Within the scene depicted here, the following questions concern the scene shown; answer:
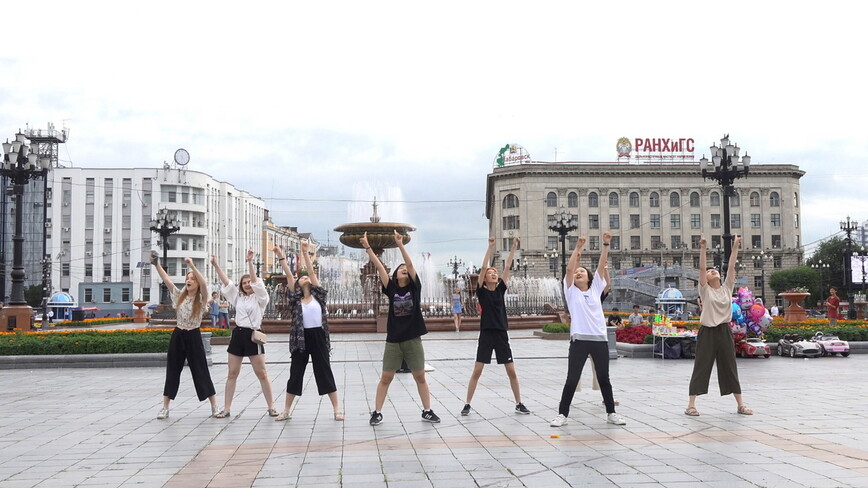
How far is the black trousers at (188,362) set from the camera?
29.3ft

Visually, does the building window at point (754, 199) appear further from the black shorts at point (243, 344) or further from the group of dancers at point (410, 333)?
the black shorts at point (243, 344)

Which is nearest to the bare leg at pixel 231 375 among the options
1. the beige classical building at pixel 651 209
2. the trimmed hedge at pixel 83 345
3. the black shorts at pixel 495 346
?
the black shorts at pixel 495 346

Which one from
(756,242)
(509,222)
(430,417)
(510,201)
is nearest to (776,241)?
(756,242)

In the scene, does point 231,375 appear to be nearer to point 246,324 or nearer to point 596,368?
point 246,324

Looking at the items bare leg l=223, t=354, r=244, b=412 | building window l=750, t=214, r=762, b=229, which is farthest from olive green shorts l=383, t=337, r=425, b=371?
→ building window l=750, t=214, r=762, b=229

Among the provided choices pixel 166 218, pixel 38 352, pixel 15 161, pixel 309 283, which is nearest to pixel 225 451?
pixel 309 283

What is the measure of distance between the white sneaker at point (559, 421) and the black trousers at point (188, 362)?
3.93 meters

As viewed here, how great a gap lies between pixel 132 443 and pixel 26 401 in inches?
170

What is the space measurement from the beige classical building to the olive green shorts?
269 ft

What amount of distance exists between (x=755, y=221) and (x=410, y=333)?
92.5m

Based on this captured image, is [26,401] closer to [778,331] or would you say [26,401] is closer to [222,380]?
[222,380]

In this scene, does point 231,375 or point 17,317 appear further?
point 17,317

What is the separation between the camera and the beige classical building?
90375mm

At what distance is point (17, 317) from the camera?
23.4 metres
